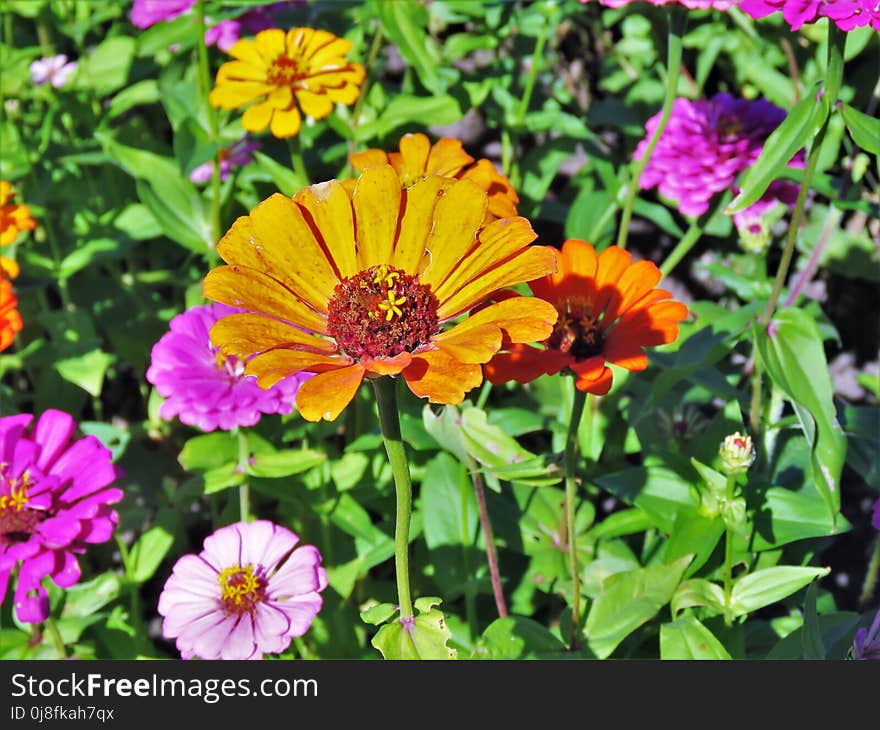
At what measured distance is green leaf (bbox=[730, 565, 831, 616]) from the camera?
1167 millimetres

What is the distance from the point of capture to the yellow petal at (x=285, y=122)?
149 cm

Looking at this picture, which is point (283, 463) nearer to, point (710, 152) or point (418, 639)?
point (418, 639)

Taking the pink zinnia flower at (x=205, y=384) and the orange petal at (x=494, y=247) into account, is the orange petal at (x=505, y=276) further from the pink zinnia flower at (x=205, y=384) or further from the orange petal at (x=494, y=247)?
the pink zinnia flower at (x=205, y=384)

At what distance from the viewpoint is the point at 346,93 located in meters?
1.52

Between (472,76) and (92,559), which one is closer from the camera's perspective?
(92,559)

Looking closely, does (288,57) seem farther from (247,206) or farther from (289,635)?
(289,635)

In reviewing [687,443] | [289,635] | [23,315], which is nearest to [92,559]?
[23,315]

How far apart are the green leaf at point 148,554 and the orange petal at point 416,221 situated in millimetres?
727

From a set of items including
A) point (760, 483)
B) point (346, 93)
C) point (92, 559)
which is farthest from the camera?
point (92, 559)

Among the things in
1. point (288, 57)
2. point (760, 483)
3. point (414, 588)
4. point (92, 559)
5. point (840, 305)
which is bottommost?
point (92, 559)

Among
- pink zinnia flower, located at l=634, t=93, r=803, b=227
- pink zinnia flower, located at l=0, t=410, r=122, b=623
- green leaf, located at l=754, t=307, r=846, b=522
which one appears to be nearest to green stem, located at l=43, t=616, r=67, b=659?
pink zinnia flower, located at l=0, t=410, r=122, b=623

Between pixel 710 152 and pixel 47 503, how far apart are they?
3.38 ft

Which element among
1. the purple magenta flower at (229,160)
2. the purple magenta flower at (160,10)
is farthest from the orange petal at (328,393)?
the purple magenta flower at (160,10)

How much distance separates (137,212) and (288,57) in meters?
0.50
